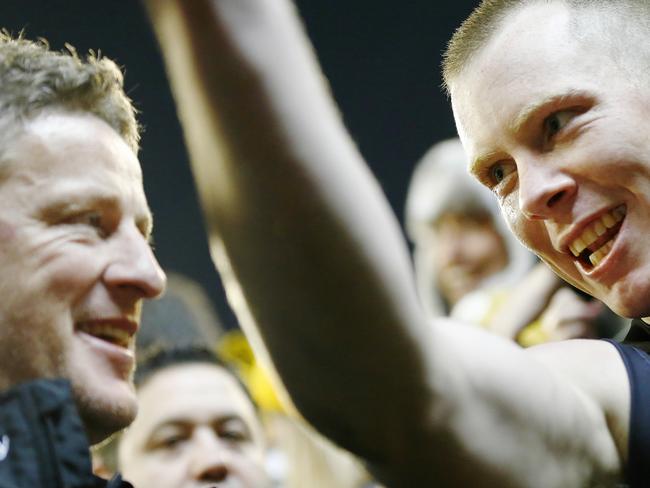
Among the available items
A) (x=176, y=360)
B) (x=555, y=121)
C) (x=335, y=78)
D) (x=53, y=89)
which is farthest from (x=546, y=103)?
(x=335, y=78)

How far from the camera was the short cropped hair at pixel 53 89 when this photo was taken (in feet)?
4.28

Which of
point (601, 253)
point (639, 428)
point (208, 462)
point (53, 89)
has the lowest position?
point (208, 462)

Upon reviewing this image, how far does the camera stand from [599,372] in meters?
1.03

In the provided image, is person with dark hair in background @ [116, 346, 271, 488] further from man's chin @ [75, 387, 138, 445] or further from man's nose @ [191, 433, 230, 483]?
man's chin @ [75, 387, 138, 445]

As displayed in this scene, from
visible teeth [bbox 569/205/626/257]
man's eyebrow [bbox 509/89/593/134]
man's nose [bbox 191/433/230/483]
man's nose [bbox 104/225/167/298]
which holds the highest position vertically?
man's eyebrow [bbox 509/89/593/134]

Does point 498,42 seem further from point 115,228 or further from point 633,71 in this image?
point 115,228

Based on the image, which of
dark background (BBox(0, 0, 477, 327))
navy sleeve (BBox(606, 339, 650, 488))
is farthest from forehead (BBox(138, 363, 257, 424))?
dark background (BBox(0, 0, 477, 327))

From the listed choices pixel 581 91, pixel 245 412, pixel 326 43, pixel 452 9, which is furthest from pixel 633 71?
pixel 326 43

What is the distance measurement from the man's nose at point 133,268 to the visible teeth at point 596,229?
55 centimetres

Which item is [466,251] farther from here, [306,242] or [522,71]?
[306,242]

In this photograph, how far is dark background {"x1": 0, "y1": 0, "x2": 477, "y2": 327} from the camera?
16.8 feet

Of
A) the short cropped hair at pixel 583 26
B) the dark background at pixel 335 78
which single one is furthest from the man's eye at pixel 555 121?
the dark background at pixel 335 78

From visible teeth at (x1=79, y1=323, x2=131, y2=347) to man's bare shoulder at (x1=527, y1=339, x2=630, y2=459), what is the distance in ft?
1.80

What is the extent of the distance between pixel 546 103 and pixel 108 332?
0.64 metres
